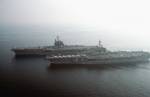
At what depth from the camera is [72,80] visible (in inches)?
1201

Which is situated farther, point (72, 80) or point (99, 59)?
point (99, 59)

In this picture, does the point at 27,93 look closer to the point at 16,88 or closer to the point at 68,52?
the point at 16,88

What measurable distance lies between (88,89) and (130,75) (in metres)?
9.43

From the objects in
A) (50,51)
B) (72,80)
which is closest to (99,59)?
(72,80)

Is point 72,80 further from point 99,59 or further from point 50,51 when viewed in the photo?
point 50,51

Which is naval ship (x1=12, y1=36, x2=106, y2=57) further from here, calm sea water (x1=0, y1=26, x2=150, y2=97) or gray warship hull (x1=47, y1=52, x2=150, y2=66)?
calm sea water (x1=0, y1=26, x2=150, y2=97)

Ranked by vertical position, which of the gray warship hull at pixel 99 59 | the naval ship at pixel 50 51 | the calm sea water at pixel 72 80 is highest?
the naval ship at pixel 50 51

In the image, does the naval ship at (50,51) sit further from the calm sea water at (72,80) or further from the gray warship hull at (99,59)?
the calm sea water at (72,80)

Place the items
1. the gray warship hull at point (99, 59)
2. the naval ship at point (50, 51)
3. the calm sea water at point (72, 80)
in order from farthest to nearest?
the naval ship at point (50, 51), the gray warship hull at point (99, 59), the calm sea water at point (72, 80)

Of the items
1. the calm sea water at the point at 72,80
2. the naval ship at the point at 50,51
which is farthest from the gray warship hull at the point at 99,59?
the naval ship at the point at 50,51

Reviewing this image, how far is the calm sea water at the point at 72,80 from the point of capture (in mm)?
25866

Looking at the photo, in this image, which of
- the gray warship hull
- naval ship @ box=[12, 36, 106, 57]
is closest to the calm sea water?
the gray warship hull

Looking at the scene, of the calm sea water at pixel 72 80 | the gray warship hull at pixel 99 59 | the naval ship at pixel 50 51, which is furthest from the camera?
the naval ship at pixel 50 51

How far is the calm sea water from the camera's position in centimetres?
2587
